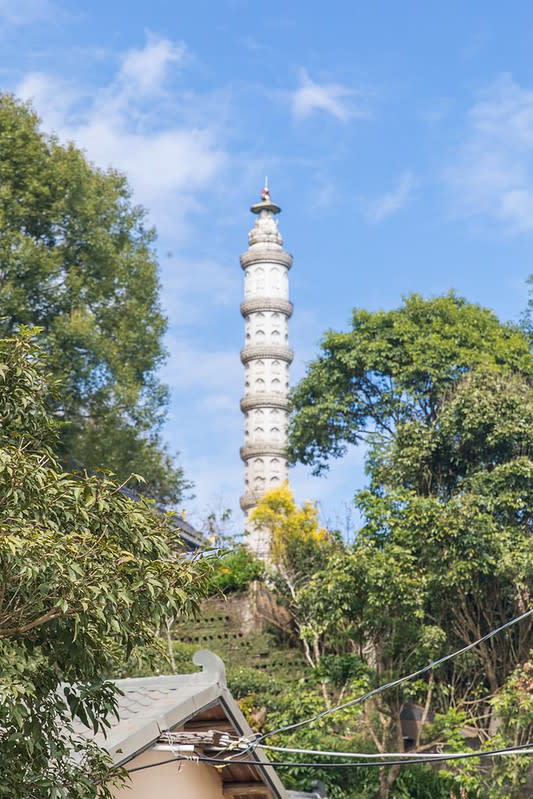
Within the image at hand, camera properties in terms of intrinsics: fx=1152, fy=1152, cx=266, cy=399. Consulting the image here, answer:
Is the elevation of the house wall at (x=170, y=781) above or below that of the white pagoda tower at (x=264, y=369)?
below

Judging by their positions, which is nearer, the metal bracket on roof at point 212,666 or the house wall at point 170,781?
the house wall at point 170,781

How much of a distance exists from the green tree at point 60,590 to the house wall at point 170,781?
6.97ft

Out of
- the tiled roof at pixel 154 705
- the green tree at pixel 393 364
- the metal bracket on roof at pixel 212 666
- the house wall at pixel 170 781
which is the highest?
the green tree at pixel 393 364

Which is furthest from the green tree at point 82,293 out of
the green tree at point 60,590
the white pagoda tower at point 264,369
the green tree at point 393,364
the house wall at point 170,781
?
the green tree at point 60,590

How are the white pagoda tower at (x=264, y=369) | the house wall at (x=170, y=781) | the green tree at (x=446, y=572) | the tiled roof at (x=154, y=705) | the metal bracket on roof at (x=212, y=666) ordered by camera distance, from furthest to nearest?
the white pagoda tower at (x=264, y=369) → the green tree at (x=446, y=572) → the metal bracket on roof at (x=212, y=666) → the house wall at (x=170, y=781) → the tiled roof at (x=154, y=705)

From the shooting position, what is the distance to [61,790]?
6105 mm

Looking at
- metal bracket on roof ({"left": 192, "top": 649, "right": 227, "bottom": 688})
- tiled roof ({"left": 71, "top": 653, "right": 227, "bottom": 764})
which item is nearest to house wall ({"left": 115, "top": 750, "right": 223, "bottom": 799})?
tiled roof ({"left": 71, "top": 653, "right": 227, "bottom": 764})

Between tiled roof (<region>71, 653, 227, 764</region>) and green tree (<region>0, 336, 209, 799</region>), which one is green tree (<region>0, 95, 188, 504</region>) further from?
green tree (<region>0, 336, 209, 799</region>)

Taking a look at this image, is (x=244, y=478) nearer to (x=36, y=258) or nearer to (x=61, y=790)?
(x=36, y=258)

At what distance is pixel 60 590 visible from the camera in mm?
5953

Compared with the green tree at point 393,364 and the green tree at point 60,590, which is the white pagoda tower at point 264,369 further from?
the green tree at point 60,590

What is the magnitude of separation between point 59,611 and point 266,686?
16845 mm

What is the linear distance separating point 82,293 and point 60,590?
18.4 m

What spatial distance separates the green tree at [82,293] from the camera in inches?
889
